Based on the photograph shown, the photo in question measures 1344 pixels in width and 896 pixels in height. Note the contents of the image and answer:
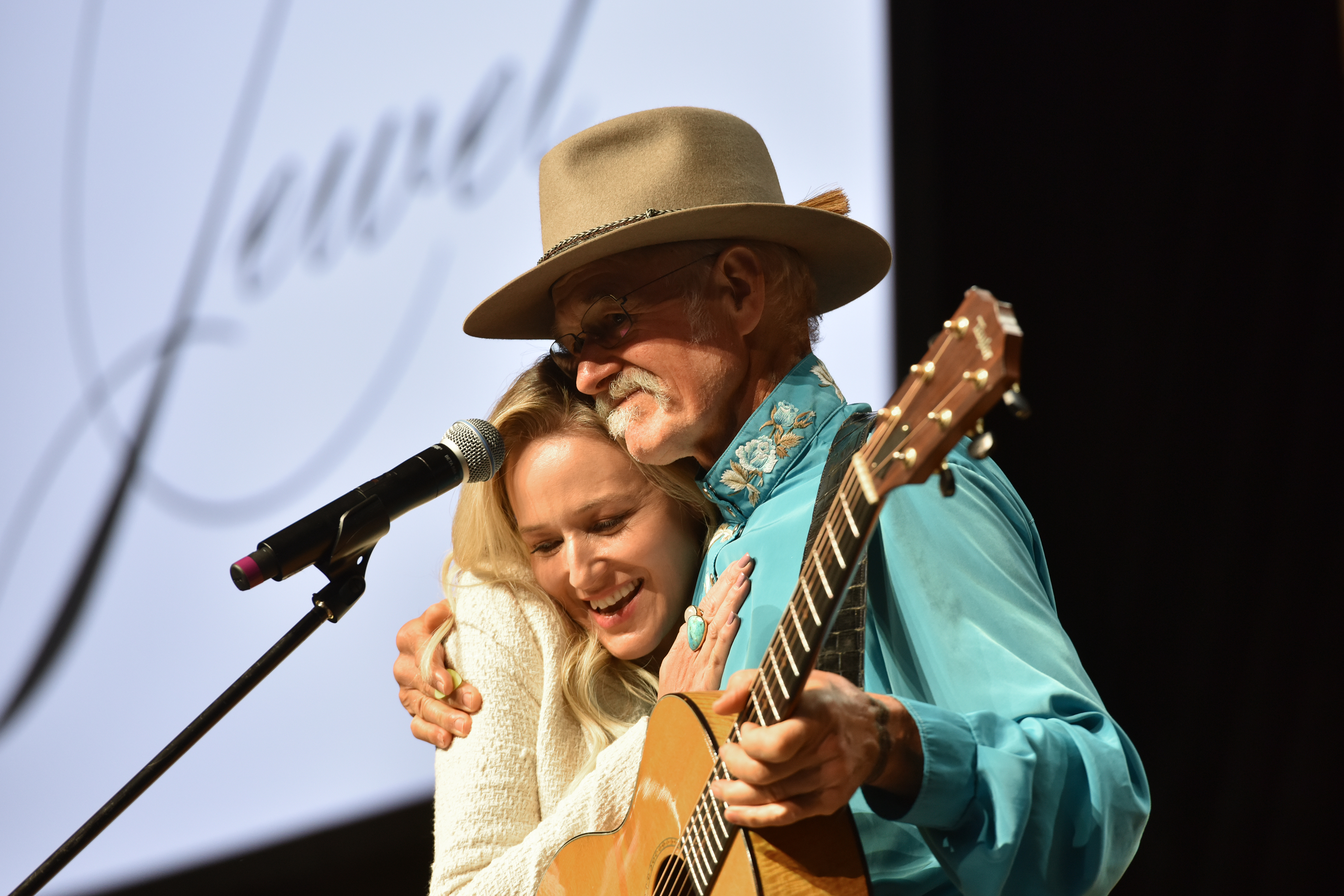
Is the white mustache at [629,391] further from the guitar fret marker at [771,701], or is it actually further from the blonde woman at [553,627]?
the guitar fret marker at [771,701]

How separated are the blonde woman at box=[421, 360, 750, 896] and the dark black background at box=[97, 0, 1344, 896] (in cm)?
171

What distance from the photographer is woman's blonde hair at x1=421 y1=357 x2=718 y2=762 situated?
2.03 m

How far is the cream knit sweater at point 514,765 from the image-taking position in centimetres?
179

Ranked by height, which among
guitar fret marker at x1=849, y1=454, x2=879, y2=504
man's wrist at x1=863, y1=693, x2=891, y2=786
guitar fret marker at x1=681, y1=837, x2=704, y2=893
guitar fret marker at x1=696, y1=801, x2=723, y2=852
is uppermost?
guitar fret marker at x1=849, y1=454, x2=879, y2=504

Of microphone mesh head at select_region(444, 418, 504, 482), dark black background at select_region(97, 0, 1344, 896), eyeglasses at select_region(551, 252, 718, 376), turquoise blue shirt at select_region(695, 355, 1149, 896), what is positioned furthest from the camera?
dark black background at select_region(97, 0, 1344, 896)

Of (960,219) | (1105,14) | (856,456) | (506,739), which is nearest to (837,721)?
(856,456)

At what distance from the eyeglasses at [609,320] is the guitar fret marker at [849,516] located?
0.89 metres

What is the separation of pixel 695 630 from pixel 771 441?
34 cm

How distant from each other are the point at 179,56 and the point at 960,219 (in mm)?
2303

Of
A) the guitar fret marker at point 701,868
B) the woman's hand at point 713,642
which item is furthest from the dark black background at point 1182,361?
the guitar fret marker at point 701,868

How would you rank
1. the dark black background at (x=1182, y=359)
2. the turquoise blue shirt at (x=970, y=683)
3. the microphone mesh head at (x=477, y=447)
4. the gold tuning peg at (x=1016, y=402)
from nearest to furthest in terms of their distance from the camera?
the gold tuning peg at (x=1016, y=402) → the turquoise blue shirt at (x=970, y=683) → the microphone mesh head at (x=477, y=447) → the dark black background at (x=1182, y=359)

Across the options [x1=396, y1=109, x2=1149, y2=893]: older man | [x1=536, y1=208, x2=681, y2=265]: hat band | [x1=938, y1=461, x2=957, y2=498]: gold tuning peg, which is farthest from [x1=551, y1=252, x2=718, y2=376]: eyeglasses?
[x1=938, y1=461, x2=957, y2=498]: gold tuning peg

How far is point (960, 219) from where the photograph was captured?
3.36 meters

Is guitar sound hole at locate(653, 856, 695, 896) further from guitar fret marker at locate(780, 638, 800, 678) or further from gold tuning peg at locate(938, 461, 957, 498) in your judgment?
gold tuning peg at locate(938, 461, 957, 498)
